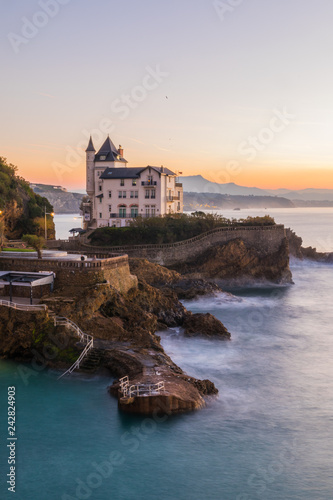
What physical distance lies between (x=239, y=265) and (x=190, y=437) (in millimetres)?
40348

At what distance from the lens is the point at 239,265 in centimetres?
5884

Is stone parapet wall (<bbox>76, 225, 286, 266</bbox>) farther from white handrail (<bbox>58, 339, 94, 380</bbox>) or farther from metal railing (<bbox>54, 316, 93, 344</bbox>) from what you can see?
white handrail (<bbox>58, 339, 94, 380</bbox>)

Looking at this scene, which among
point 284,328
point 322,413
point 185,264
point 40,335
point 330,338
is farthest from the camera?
point 185,264

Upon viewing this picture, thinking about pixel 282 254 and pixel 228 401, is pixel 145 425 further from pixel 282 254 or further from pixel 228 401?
pixel 282 254

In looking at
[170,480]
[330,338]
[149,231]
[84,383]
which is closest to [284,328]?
[330,338]

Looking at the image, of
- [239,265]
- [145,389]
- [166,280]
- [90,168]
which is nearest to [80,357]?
[145,389]

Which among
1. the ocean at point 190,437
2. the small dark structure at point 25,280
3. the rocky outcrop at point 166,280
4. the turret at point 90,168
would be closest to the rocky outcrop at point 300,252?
the rocky outcrop at point 166,280

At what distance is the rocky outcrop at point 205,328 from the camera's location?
33069 millimetres

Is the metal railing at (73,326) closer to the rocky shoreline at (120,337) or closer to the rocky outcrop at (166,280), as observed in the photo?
the rocky shoreline at (120,337)

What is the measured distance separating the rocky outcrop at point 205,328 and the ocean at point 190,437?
238 cm

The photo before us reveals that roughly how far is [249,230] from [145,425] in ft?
143

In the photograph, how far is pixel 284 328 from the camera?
38.6m
